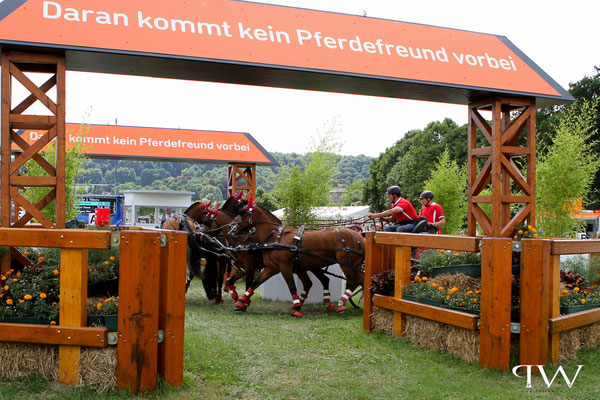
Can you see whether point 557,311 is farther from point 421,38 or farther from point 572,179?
point 572,179

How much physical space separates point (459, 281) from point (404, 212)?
2420 mm

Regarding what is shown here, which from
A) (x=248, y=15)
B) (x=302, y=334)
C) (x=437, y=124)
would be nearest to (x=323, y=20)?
(x=248, y=15)

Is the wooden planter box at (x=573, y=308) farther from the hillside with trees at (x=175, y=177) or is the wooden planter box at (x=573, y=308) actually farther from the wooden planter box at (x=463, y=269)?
the hillside with trees at (x=175, y=177)

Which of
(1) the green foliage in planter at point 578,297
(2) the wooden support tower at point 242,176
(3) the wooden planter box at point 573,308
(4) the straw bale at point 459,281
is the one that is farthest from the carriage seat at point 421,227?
(2) the wooden support tower at point 242,176

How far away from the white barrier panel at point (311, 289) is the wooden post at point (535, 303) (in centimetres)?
538

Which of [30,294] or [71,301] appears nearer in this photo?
[71,301]

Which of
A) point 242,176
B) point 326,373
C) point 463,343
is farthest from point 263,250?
point 242,176

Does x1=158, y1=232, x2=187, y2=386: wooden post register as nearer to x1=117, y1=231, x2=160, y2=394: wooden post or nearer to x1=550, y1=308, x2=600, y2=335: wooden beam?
x1=117, y1=231, x2=160, y2=394: wooden post

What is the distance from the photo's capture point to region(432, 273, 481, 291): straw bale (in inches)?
224

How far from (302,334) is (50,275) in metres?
3.25

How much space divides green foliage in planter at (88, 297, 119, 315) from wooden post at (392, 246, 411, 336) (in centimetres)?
330

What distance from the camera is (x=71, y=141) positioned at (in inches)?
579

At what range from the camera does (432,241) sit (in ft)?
18.4

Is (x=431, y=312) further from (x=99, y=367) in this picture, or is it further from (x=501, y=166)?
(x=99, y=367)
